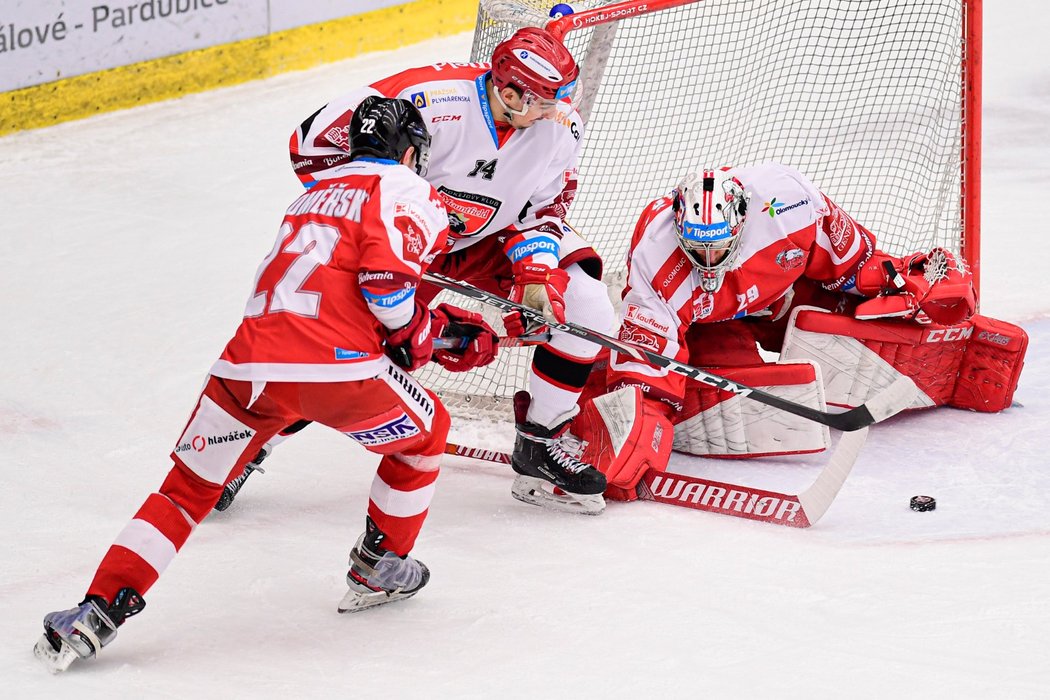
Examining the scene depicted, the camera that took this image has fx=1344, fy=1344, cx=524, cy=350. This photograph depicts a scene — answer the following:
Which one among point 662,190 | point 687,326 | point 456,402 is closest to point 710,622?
point 687,326

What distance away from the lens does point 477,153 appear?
3283 mm

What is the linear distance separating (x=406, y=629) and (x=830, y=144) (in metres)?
2.94

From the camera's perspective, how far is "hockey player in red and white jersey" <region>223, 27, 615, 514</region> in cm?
318

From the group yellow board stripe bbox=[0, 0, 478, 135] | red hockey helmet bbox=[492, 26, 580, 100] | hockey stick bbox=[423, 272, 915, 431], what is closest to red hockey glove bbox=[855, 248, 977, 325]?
hockey stick bbox=[423, 272, 915, 431]

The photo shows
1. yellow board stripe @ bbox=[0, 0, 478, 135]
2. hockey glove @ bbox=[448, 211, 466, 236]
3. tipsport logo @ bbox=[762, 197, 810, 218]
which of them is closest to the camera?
hockey glove @ bbox=[448, 211, 466, 236]

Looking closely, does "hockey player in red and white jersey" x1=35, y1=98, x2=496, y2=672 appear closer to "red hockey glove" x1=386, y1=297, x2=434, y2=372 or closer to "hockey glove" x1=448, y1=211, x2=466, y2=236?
"red hockey glove" x1=386, y1=297, x2=434, y2=372

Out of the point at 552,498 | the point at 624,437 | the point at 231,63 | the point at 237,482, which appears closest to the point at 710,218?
the point at 624,437

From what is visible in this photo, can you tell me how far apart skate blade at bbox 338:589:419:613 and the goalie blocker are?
1.42 metres

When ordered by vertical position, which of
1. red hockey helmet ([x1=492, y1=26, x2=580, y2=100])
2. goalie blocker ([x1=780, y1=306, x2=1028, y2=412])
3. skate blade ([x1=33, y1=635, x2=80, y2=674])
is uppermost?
red hockey helmet ([x1=492, y1=26, x2=580, y2=100])

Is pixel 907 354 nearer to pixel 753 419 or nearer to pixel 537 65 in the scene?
pixel 753 419

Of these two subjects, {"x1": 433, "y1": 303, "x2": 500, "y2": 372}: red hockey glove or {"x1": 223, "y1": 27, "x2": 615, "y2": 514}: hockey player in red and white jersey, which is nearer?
{"x1": 433, "y1": 303, "x2": 500, "y2": 372}: red hockey glove

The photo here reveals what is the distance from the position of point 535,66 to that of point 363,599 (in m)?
1.27

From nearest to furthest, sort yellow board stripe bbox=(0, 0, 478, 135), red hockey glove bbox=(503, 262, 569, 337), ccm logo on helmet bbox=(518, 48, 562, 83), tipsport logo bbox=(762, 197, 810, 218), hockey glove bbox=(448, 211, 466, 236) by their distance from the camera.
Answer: ccm logo on helmet bbox=(518, 48, 562, 83)
red hockey glove bbox=(503, 262, 569, 337)
hockey glove bbox=(448, 211, 466, 236)
tipsport logo bbox=(762, 197, 810, 218)
yellow board stripe bbox=(0, 0, 478, 135)

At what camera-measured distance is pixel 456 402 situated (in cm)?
395
